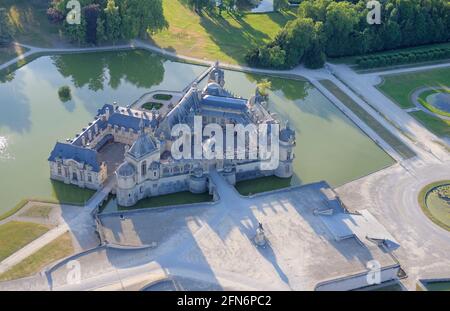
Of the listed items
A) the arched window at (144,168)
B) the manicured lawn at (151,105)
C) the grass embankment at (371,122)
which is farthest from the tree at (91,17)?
the arched window at (144,168)

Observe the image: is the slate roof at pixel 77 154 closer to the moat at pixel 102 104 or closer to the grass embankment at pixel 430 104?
the moat at pixel 102 104

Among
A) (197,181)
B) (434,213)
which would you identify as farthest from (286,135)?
(434,213)

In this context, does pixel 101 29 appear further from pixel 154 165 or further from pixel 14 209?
pixel 14 209

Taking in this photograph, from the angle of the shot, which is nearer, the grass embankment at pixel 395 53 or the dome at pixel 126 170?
the dome at pixel 126 170

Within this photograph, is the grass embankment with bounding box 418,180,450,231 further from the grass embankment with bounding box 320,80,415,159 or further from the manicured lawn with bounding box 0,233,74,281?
the manicured lawn with bounding box 0,233,74,281

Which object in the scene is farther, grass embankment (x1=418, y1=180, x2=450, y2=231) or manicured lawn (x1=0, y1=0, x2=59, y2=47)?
manicured lawn (x1=0, y1=0, x2=59, y2=47)

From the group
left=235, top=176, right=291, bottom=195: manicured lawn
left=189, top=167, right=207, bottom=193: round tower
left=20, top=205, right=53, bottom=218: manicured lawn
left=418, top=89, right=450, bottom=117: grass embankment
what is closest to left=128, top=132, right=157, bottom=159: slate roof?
left=189, top=167, right=207, bottom=193: round tower
